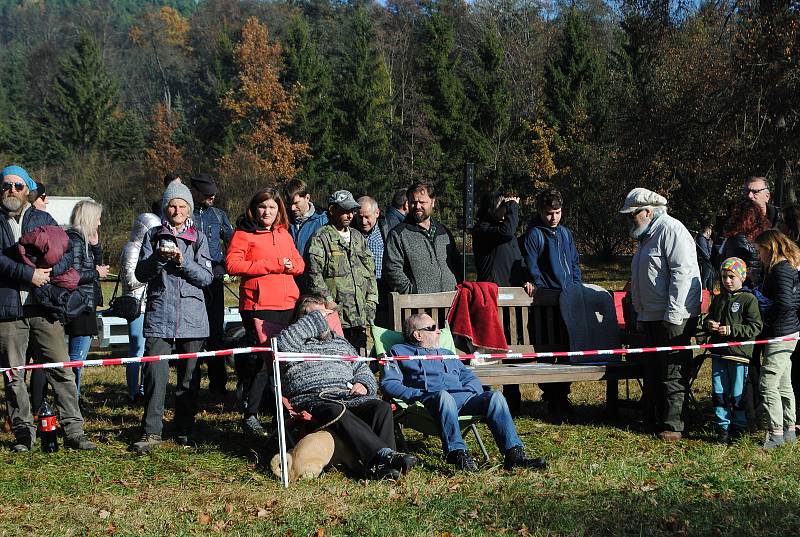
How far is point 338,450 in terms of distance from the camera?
588 cm

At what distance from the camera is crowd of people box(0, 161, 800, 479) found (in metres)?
6.20

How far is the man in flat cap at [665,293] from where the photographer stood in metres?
6.80

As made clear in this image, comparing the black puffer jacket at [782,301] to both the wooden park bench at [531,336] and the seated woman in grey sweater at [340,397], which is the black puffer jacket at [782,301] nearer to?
the wooden park bench at [531,336]

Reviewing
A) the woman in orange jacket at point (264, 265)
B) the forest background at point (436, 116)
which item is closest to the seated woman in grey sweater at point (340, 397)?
the woman in orange jacket at point (264, 265)

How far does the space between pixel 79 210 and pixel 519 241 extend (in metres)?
4.00

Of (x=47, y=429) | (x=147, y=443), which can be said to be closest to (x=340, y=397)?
(x=147, y=443)

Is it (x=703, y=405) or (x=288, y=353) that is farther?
(x=703, y=405)

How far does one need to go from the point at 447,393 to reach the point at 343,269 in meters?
1.68

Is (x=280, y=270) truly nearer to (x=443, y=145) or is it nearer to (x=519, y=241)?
(x=519, y=241)

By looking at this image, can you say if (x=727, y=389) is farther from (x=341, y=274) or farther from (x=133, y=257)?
(x=133, y=257)

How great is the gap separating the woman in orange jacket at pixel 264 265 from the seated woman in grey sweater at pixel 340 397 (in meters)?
0.54

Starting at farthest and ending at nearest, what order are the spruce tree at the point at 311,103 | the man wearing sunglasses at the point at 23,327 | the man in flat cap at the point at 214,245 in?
the spruce tree at the point at 311,103 → the man in flat cap at the point at 214,245 → the man wearing sunglasses at the point at 23,327

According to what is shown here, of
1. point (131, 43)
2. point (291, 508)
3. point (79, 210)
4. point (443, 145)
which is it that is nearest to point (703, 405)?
point (291, 508)

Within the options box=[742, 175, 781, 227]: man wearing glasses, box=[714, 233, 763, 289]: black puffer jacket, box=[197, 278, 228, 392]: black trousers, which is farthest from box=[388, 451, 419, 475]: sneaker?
box=[742, 175, 781, 227]: man wearing glasses
